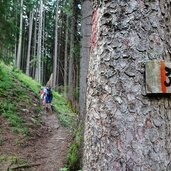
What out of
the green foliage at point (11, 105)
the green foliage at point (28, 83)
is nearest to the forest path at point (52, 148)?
the green foliage at point (11, 105)

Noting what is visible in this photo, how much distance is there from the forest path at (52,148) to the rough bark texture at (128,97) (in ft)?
20.3

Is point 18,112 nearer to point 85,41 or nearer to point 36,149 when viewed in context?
point 36,149

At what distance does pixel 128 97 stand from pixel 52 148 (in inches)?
312

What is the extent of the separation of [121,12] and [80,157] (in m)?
5.78

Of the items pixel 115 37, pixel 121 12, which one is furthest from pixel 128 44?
pixel 121 12

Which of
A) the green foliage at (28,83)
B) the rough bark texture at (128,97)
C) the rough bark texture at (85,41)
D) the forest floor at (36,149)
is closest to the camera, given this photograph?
the rough bark texture at (128,97)

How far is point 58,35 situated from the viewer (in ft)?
116

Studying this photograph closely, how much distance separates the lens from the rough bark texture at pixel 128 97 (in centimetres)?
164

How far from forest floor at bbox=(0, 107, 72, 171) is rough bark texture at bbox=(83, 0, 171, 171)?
599cm

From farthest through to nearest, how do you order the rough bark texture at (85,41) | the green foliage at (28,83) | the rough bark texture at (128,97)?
the green foliage at (28,83) < the rough bark texture at (85,41) < the rough bark texture at (128,97)

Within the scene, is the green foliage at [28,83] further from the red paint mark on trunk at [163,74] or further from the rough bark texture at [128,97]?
the red paint mark on trunk at [163,74]

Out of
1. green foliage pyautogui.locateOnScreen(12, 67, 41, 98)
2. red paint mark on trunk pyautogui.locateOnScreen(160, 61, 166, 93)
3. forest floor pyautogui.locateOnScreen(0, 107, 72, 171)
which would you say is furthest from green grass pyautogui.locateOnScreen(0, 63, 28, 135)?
red paint mark on trunk pyautogui.locateOnScreen(160, 61, 166, 93)

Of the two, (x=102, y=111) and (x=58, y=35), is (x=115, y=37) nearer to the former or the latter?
(x=102, y=111)

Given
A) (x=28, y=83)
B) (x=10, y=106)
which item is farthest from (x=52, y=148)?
(x=28, y=83)
